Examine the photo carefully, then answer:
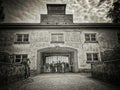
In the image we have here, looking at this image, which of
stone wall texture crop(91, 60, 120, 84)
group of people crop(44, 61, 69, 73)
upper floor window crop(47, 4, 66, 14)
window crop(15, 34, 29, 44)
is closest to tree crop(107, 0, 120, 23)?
upper floor window crop(47, 4, 66, 14)

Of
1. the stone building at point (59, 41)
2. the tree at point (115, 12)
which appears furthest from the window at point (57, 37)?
the tree at point (115, 12)

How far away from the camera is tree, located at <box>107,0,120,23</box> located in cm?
1199

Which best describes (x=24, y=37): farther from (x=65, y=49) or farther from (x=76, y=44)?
(x=76, y=44)

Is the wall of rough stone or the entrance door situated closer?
the wall of rough stone

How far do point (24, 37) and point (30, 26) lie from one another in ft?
5.03

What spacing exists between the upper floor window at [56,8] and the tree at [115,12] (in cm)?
662

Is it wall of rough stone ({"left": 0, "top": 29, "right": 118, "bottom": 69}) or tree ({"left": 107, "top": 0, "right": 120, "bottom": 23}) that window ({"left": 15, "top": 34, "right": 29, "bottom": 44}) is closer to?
wall of rough stone ({"left": 0, "top": 29, "right": 118, "bottom": 69})

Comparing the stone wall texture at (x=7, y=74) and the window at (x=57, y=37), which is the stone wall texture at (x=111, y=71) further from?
the window at (x=57, y=37)

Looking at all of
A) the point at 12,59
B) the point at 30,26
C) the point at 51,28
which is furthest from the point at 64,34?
the point at 12,59

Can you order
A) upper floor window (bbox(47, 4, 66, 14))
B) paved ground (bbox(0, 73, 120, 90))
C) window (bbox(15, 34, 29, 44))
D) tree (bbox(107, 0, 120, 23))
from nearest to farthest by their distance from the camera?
paved ground (bbox(0, 73, 120, 90)) → window (bbox(15, 34, 29, 44)) → tree (bbox(107, 0, 120, 23)) → upper floor window (bbox(47, 4, 66, 14))

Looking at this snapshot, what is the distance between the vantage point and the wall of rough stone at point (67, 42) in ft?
36.2

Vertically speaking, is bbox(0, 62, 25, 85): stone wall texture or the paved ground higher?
bbox(0, 62, 25, 85): stone wall texture

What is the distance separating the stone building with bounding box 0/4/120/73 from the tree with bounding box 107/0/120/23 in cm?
192

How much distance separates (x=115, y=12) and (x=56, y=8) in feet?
26.5
